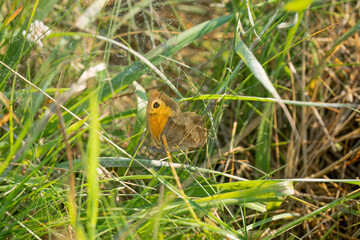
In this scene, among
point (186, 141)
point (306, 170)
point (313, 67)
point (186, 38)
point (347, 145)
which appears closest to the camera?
point (186, 141)

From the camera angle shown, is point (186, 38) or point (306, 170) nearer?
point (186, 38)

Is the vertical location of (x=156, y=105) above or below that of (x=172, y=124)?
above

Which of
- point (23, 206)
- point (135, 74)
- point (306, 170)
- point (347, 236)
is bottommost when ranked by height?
point (347, 236)

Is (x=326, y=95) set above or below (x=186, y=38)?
below

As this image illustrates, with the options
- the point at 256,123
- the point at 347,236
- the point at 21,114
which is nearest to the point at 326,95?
the point at 256,123

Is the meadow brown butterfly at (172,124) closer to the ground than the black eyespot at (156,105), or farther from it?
closer to the ground

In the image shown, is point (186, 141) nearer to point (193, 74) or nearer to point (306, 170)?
point (193, 74)

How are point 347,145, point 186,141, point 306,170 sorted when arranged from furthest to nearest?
point 347,145, point 306,170, point 186,141

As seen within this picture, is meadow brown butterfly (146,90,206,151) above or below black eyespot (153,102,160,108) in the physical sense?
below
